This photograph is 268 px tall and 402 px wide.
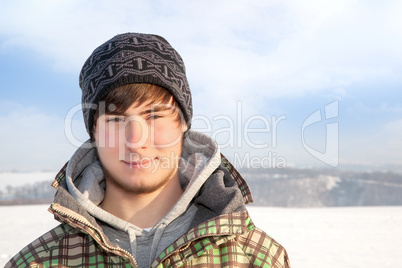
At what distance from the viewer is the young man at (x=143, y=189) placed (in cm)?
179

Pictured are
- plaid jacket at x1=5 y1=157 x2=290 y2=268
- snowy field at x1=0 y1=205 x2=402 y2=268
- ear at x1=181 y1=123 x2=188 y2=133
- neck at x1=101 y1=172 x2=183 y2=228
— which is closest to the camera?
plaid jacket at x1=5 y1=157 x2=290 y2=268

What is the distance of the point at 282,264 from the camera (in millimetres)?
1926

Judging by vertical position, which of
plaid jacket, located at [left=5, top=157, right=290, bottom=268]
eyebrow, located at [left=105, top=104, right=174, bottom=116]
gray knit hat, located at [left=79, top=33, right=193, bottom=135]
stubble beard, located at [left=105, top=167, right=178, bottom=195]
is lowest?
plaid jacket, located at [left=5, top=157, right=290, bottom=268]

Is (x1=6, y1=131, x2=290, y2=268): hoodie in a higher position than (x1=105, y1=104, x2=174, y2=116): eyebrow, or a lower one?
lower

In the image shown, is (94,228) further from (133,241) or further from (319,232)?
(319,232)

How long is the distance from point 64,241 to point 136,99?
88 cm

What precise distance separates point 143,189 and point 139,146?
0.28 m

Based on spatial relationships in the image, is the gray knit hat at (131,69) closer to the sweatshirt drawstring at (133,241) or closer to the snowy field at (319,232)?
the sweatshirt drawstring at (133,241)

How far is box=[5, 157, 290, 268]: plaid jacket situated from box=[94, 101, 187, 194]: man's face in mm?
345

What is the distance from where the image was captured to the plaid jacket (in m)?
1.73

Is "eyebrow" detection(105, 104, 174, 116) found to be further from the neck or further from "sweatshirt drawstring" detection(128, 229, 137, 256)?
"sweatshirt drawstring" detection(128, 229, 137, 256)

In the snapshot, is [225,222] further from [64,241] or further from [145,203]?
[64,241]

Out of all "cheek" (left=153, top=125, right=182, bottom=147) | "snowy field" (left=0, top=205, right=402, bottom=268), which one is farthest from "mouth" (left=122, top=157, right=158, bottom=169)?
"snowy field" (left=0, top=205, right=402, bottom=268)

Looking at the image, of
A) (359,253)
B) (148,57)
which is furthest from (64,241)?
(359,253)
